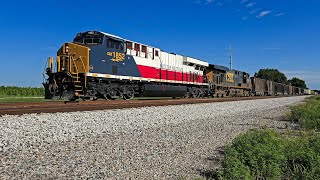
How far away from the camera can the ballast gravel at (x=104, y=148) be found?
4.15 metres

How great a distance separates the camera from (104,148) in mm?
5664

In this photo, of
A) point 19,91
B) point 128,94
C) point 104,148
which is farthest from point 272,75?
point 104,148

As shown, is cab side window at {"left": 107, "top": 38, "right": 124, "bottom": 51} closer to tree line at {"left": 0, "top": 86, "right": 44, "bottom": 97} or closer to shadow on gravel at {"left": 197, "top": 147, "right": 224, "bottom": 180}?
shadow on gravel at {"left": 197, "top": 147, "right": 224, "bottom": 180}

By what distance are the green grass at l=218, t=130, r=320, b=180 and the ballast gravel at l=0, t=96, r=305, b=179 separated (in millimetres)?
503

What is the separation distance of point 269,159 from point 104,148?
9.82 ft

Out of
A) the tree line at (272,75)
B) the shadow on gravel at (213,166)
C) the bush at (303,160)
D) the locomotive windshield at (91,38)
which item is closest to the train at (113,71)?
the locomotive windshield at (91,38)

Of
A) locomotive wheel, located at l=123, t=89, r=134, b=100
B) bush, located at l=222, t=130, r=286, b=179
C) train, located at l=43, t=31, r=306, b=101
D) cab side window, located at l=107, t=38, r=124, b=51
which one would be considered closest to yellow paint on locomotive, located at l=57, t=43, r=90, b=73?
train, located at l=43, t=31, r=306, b=101

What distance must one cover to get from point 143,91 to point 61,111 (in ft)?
27.5

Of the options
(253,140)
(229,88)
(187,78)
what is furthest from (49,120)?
(229,88)

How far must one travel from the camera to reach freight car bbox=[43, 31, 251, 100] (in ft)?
46.7

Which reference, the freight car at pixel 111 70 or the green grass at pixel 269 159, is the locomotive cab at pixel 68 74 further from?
the green grass at pixel 269 159

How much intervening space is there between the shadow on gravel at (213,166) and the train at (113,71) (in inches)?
385

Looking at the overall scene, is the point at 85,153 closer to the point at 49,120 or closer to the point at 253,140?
the point at 253,140

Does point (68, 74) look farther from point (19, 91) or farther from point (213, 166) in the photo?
point (19, 91)
